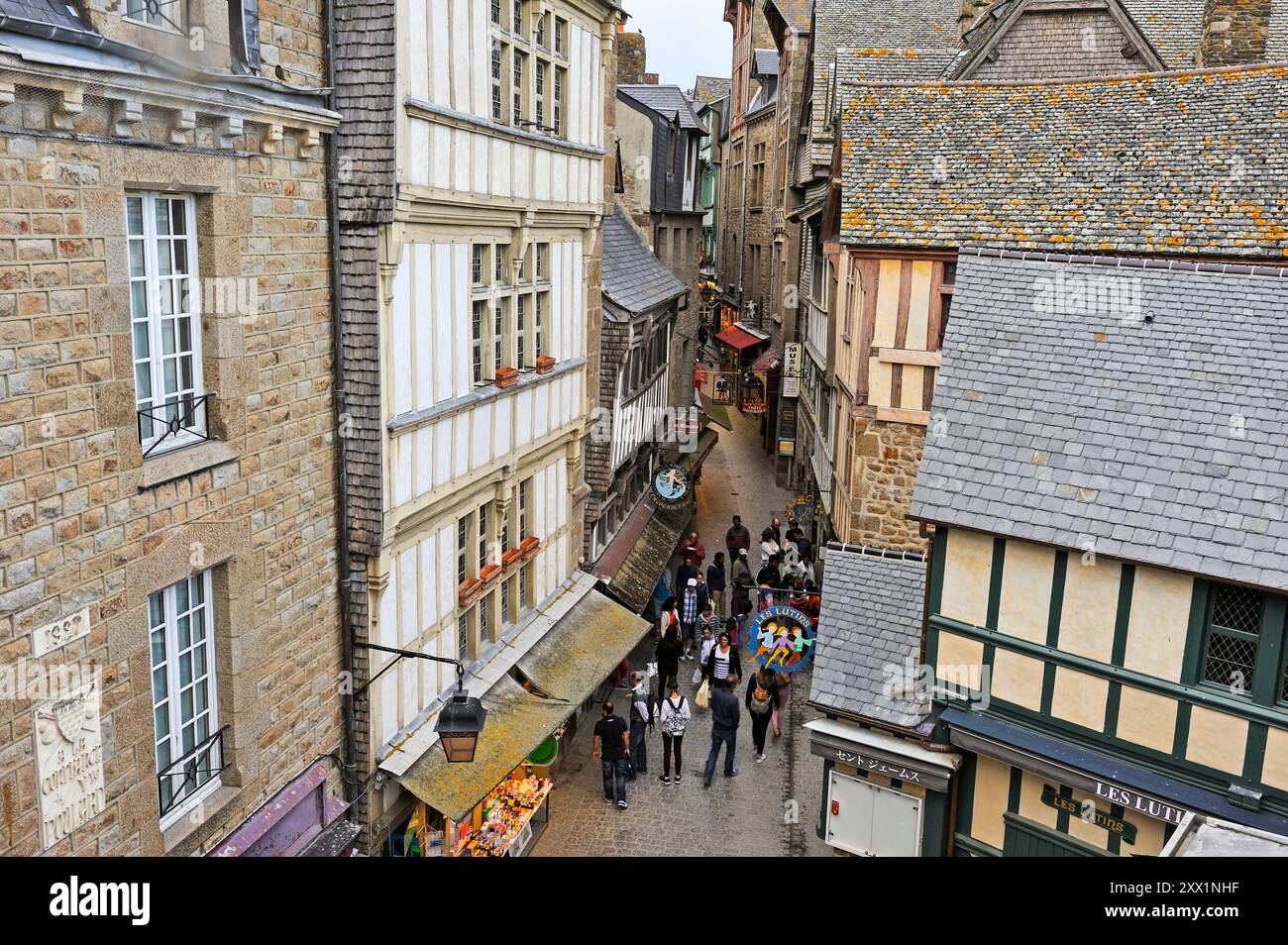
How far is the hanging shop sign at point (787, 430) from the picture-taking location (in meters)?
27.5

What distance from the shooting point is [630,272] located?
18.8 m

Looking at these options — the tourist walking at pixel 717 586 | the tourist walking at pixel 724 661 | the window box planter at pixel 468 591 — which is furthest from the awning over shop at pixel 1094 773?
the tourist walking at pixel 717 586

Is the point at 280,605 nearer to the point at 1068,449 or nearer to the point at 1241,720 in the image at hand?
the point at 1068,449

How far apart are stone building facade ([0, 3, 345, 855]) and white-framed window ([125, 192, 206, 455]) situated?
2cm

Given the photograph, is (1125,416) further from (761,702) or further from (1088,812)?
(761,702)

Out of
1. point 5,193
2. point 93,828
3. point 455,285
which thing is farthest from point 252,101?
point 93,828

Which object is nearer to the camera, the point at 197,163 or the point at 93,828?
the point at 93,828

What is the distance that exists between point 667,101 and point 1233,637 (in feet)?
91.5

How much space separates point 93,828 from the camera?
20.2 ft

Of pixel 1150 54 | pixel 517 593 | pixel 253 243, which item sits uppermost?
pixel 1150 54

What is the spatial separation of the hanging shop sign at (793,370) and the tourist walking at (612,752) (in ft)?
48.9

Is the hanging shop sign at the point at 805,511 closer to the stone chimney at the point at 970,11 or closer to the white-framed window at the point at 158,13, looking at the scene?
the stone chimney at the point at 970,11
